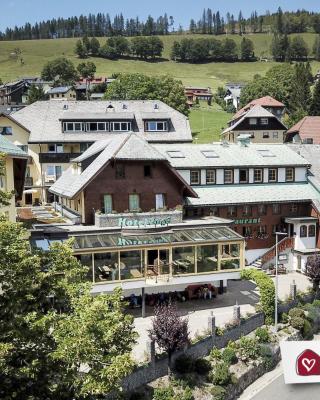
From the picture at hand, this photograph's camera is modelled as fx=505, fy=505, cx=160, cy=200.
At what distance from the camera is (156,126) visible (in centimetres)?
7294

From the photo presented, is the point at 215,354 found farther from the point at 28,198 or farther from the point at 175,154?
the point at 28,198

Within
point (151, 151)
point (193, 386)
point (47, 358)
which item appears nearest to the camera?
point (47, 358)

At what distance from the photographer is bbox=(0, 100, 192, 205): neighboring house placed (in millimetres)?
69062

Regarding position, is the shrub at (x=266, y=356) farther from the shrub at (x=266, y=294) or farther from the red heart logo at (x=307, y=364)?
the red heart logo at (x=307, y=364)

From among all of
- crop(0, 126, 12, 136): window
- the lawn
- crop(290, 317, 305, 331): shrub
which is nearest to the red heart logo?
crop(290, 317, 305, 331): shrub

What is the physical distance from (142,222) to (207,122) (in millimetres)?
91640

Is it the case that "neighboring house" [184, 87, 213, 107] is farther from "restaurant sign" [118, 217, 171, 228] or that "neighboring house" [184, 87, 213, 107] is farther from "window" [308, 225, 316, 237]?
"restaurant sign" [118, 217, 171, 228]

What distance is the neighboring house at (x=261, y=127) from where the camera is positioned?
292 ft

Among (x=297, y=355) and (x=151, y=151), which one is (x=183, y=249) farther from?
(x=297, y=355)

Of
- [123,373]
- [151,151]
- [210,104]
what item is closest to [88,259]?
[151,151]

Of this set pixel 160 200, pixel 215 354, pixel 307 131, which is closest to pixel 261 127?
pixel 307 131

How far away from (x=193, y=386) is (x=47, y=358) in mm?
15075

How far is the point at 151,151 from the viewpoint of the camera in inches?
1699

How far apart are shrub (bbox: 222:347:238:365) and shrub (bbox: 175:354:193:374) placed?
2.77 metres
